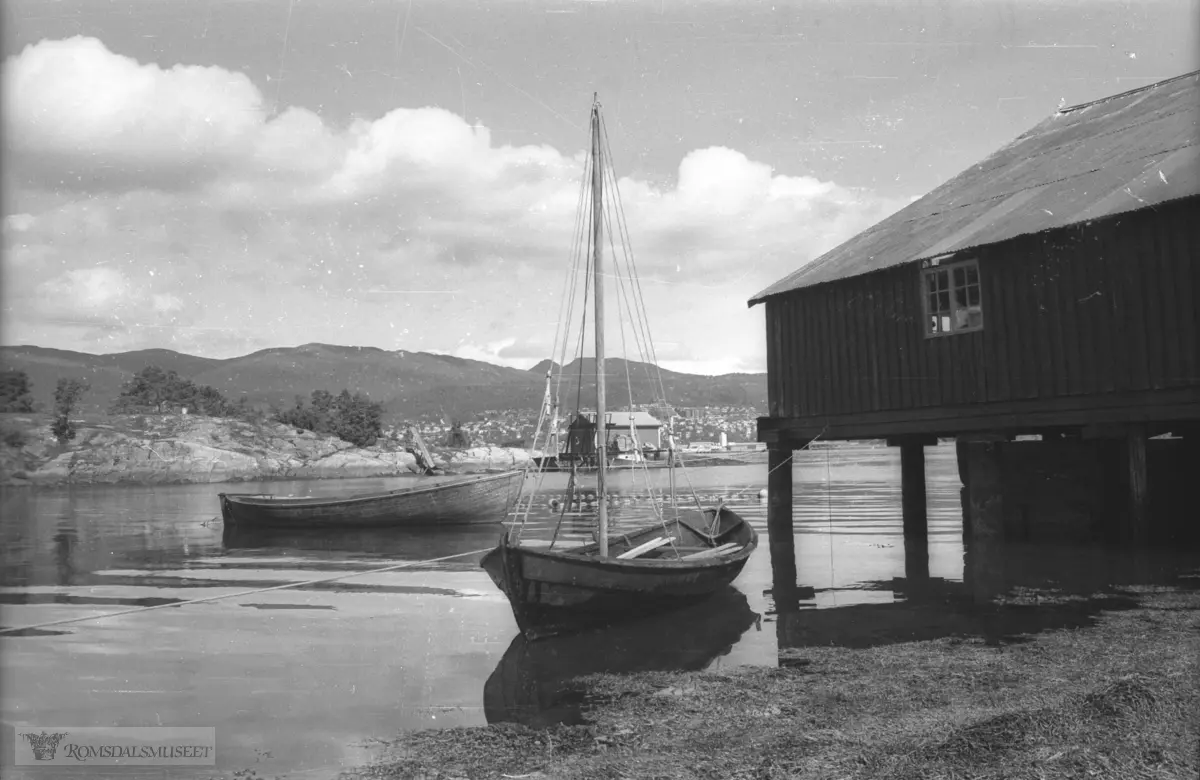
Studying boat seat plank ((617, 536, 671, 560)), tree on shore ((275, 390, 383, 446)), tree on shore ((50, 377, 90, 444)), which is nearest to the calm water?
boat seat plank ((617, 536, 671, 560))

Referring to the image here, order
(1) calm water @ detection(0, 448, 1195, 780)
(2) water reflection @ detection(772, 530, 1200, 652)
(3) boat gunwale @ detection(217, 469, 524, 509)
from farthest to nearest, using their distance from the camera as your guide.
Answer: (3) boat gunwale @ detection(217, 469, 524, 509) < (2) water reflection @ detection(772, 530, 1200, 652) < (1) calm water @ detection(0, 448, 1195, 780)

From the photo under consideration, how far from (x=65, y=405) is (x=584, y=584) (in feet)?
306

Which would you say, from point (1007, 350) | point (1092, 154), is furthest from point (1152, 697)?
point (1092, 154)

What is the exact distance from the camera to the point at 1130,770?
5309 millimetres

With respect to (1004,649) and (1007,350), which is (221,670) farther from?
(1007,350)

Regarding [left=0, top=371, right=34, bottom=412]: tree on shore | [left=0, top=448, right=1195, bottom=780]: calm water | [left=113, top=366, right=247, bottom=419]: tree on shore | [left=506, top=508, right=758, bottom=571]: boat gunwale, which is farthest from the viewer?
[left=113, top=366, right=247, bottom=419]: tree on shore

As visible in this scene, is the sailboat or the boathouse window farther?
the boathouse window

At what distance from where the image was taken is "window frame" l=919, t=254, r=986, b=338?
17.2 metres

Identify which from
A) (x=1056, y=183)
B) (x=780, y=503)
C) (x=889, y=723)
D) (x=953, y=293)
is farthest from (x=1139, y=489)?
(x=889, y=723)

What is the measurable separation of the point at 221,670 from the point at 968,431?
1406cm

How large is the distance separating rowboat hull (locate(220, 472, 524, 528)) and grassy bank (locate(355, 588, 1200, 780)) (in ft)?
68.4

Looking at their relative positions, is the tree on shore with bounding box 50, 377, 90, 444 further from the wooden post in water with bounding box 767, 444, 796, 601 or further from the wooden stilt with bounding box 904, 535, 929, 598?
the wooden stilt with bounding box 904, 535, 929, 598

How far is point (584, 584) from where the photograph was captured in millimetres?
11391

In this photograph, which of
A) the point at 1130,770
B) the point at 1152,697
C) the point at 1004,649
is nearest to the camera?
the point at 1130,770
